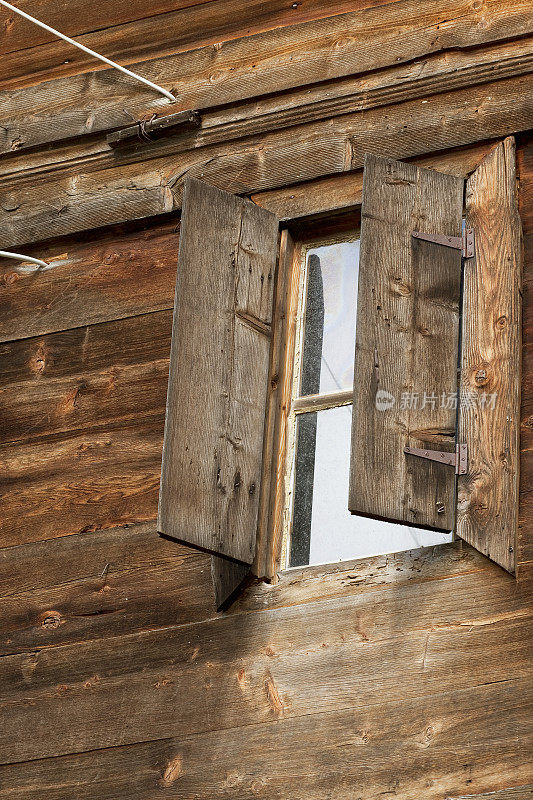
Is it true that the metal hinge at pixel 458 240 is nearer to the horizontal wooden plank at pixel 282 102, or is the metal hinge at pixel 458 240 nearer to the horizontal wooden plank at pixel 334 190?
the horizontal wooden plank at pixel 334 190

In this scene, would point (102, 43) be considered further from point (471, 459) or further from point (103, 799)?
point (103, 799)

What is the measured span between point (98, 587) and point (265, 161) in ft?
4.97

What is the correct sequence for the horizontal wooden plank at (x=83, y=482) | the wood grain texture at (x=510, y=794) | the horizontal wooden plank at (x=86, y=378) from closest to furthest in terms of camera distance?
the wood grain texture at (x=510, y=794) < the horizontal wooden plank at (x=83, y=482) < the horizontal wooden plank at (x=86, y=378)

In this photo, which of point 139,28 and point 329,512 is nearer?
point 329,512

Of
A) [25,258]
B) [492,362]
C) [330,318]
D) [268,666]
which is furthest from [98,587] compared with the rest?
[492,362]

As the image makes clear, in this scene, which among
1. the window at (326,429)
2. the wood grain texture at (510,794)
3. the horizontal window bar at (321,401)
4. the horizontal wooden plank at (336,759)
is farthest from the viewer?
the horizontal window bar at (321,401)

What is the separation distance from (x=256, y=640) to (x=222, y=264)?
1.09 metres

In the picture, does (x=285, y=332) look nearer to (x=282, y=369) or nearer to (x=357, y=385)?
(x=282, y=369)

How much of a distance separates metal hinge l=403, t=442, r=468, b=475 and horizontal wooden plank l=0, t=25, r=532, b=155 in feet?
4.17

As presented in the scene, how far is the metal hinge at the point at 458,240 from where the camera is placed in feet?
11.6

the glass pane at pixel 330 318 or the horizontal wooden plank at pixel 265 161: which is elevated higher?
the horizontal wooden plank at pixel 265 161

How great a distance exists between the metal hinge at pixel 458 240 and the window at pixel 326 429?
0.43 metres

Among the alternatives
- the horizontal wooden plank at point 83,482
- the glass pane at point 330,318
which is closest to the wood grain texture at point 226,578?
the horizontal wooden plank at point 83,482

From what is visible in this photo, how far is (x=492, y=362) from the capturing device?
3.47 meters
